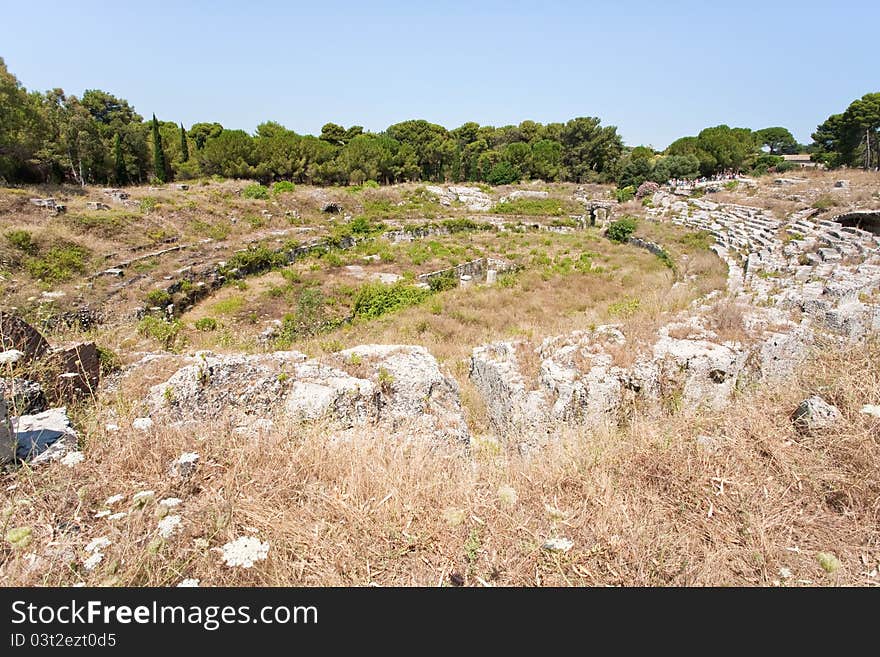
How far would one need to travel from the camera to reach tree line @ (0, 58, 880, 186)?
94.7 feet

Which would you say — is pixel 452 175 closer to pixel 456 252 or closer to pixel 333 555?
pixel 456 252

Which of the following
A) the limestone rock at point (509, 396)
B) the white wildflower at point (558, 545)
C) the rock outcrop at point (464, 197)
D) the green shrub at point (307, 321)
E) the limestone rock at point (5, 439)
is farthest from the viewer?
the rock outcrop at point (464, 197)

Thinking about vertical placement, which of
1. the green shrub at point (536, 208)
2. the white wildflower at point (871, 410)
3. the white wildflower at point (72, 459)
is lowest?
the white wildflower at point (871, 410)

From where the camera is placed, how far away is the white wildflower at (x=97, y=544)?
7.56 feet

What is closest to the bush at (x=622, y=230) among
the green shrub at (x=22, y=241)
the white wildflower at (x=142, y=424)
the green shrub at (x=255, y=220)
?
the green shrub at (x=255, y=220)

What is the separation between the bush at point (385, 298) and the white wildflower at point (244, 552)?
38.7 feet

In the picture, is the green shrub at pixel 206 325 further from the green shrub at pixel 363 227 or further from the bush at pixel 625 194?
the bush at pixel 625 194

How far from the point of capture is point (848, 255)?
12.2 metres

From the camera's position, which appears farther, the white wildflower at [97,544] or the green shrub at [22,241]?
the green shrub at [22,241]

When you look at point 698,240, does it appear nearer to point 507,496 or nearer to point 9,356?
point 507,496

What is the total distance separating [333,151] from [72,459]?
1997 inches

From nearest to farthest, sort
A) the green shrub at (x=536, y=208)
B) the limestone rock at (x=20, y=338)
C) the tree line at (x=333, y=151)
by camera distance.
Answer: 1. the limestone rock at (x=20, y=338)
2. the tree line at (x=333, y=151)
3. the green shrub at (x=536, y=208)

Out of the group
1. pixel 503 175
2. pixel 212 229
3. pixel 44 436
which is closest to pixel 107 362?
pixel 44 436

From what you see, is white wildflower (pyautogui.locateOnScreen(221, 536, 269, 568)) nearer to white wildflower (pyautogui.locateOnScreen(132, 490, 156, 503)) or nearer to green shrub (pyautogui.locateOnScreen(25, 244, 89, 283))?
white wildflower (pyautogui.locateOnScreen(132, 490, 156, 503))
